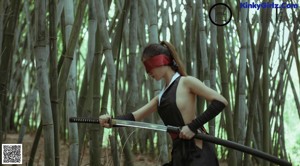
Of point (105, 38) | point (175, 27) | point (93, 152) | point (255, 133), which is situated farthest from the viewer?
point (255, 133)

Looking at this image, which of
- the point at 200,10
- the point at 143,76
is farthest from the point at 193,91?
the point at 143,76

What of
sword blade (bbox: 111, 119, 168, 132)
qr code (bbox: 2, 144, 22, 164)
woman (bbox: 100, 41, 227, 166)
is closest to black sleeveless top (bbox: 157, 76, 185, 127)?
woman (bbox: 100, 41, 227, 166)

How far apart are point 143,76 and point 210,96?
2.24m

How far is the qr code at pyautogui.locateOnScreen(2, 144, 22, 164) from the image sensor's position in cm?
194

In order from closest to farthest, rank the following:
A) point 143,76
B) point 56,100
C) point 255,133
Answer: point 56,100
point 255,133
point 143,76

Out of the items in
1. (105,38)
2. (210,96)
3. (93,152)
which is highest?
(105,38)

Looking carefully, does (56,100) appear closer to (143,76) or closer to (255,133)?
(255,133)

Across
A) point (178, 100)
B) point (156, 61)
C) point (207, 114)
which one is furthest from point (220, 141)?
point (156, 61)

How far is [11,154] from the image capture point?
1.97 m

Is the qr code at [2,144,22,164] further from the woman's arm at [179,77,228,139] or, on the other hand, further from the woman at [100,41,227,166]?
the woman's arm at [179,77,228,139]

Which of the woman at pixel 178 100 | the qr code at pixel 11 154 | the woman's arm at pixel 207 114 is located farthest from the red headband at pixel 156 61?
the qr code at pixel 11 154

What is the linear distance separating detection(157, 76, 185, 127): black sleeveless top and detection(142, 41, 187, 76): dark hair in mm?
41

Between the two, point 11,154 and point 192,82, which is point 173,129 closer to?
point 192,82

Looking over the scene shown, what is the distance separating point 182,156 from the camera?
138cm
